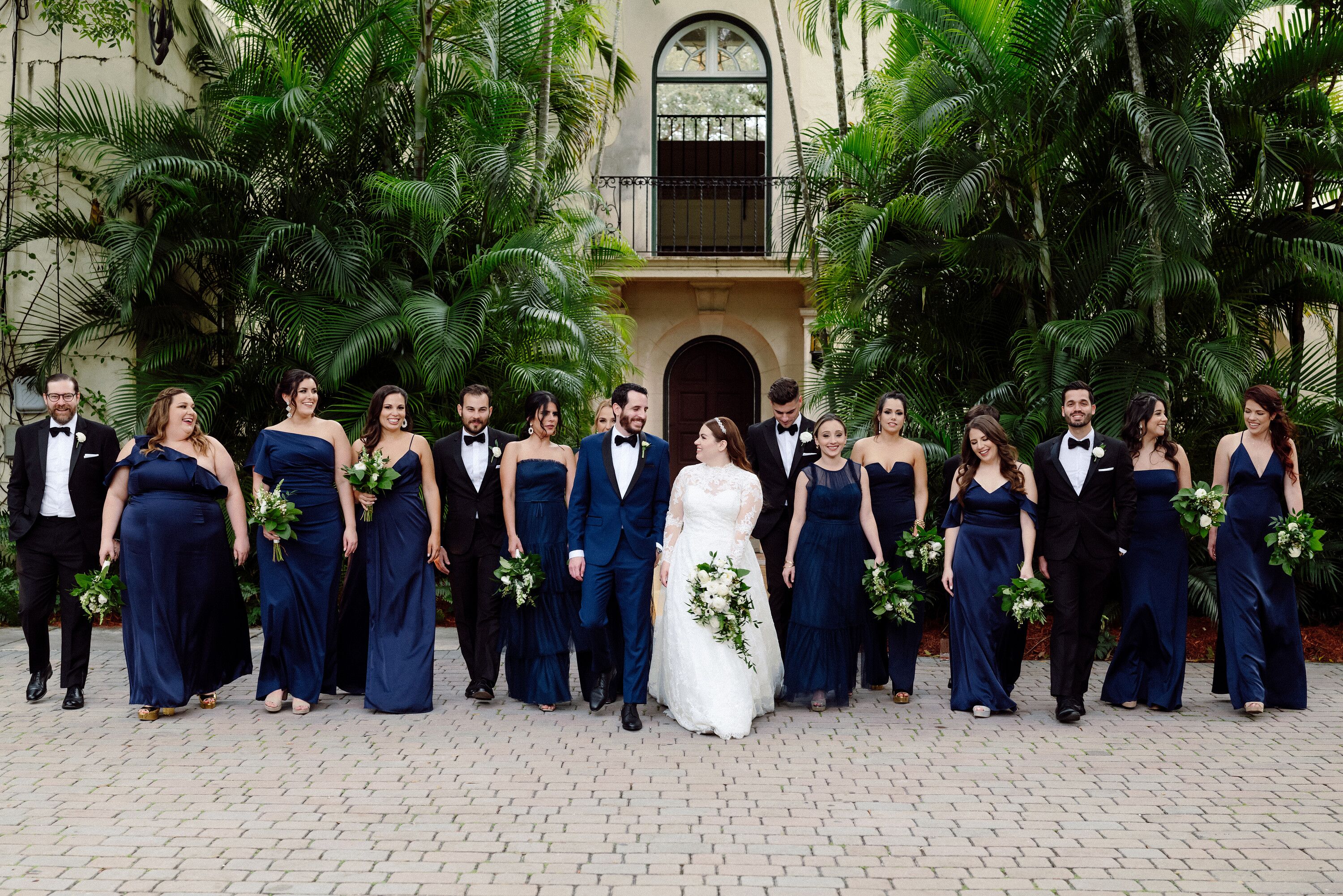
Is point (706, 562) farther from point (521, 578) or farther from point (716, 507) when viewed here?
point (521, 578)

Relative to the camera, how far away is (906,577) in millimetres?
7766

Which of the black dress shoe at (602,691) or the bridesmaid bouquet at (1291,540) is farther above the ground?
the bridesmaid bouquet at (1291,540)

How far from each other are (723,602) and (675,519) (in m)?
0.64

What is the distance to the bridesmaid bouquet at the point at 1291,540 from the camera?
282 inches

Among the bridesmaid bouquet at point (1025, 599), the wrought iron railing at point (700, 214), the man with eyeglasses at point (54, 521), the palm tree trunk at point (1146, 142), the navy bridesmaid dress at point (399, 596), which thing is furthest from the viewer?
the wrought iron railing at point (700, 214)

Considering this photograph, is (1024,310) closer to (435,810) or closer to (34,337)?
(435,810)

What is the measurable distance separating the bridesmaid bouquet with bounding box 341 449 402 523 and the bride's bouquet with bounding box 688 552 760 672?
1979 mm

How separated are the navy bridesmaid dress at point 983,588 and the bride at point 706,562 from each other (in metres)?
1.20

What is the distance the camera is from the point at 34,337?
1145cm

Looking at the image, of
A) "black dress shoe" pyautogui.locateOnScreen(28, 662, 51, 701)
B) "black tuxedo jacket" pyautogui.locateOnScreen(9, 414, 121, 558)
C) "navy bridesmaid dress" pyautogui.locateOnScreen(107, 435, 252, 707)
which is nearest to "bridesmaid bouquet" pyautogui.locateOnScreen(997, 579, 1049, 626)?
"navy bridesmaid dress" pyautogui.locateOnScreen(107, 435, 252, 707)

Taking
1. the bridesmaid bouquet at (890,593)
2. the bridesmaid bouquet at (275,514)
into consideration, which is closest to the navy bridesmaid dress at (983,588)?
the bridesmaid bouquet at (890,593)

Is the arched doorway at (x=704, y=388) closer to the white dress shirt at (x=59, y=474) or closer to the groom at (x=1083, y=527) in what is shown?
the groom at (x=1083, y=527)

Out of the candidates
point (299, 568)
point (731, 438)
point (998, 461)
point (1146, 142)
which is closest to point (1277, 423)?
point (998, 461)

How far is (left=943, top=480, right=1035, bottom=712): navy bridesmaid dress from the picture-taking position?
23.7ft
